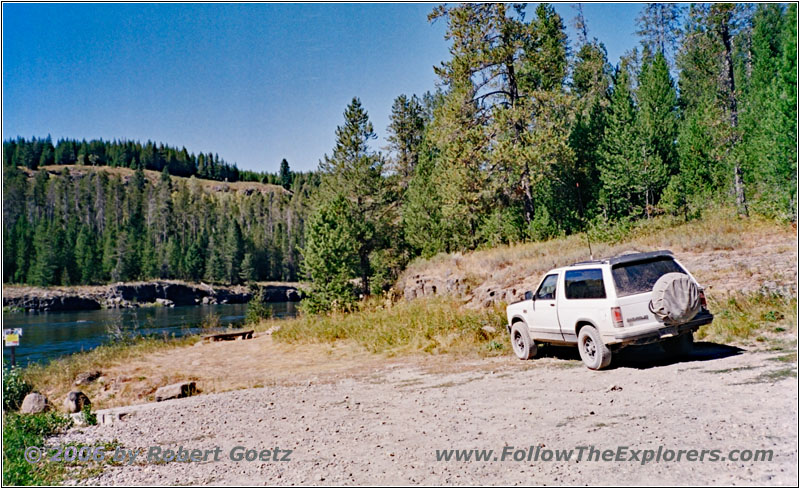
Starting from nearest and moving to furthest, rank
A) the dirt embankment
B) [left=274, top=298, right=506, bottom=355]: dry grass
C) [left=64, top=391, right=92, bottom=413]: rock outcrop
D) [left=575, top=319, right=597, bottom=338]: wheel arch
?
[left=575, top=319, right=597, bottom=338]: wheel arch, [left=64, top=391, right=92, bottom=413]: rock outcrop, the dirt embankment, [left=274, top=298, right=506, bottom=355]: dry grass

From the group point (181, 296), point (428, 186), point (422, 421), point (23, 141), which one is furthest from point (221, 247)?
point (23, 141)

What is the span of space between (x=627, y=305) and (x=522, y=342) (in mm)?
3338

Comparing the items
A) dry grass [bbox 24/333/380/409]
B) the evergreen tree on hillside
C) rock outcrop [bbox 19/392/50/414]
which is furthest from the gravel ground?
the evergreen tree on hillside

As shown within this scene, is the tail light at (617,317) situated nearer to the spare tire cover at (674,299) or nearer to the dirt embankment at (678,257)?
the spare tire cover at (674,299)

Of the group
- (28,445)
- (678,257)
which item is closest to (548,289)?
(28,445)

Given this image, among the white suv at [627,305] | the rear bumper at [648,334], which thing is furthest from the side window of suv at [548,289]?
the rear bumper at [648,334]

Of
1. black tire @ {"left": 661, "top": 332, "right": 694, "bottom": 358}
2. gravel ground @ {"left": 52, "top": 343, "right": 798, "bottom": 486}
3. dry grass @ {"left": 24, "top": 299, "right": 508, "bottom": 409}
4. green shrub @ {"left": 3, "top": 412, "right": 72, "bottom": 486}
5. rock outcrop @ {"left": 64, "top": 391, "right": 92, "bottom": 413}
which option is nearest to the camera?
gravel ground @ {"left": 52, "top": 343, "right": 798, "bottom": 486}

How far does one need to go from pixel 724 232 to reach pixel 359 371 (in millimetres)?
14964

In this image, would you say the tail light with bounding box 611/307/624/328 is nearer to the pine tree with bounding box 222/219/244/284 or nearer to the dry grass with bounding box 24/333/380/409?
the dry grass with bounding box 24/333/380/409

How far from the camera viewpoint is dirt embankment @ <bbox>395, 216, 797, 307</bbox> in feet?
47.9

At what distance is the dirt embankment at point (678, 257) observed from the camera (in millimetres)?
14586

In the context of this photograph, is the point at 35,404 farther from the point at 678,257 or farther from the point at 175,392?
the point at 678,257

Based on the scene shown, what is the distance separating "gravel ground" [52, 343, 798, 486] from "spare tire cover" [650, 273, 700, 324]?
0.88m

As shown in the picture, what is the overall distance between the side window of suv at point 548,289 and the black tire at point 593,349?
1.13 metres
